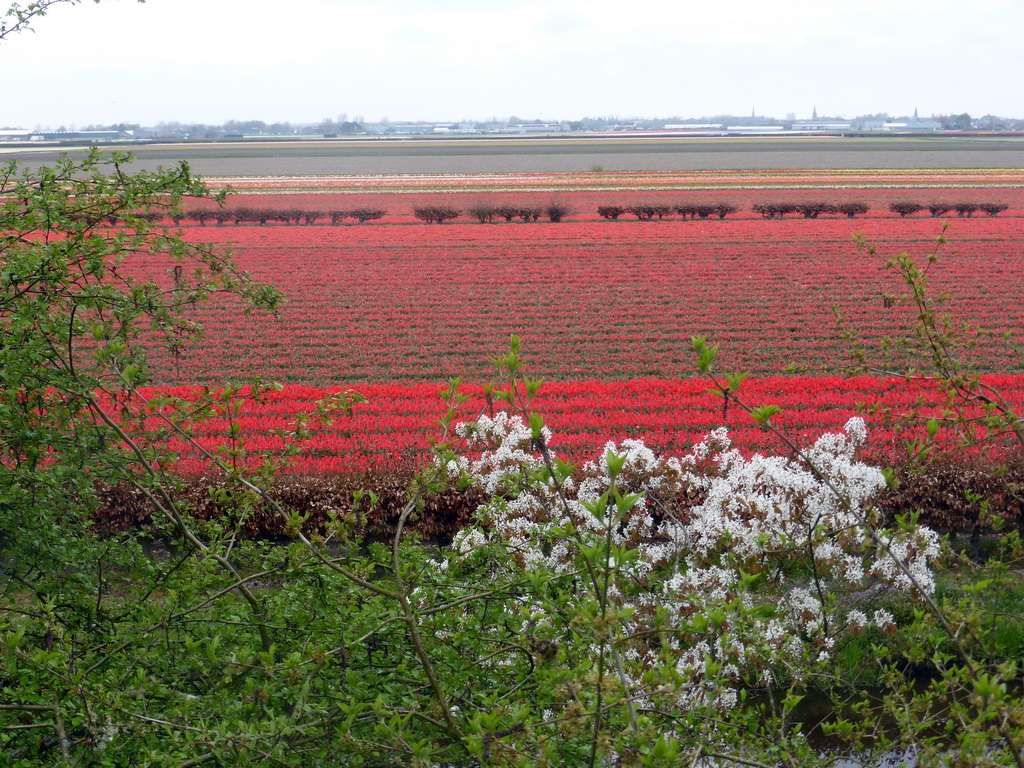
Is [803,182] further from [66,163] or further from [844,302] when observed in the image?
[66,163]

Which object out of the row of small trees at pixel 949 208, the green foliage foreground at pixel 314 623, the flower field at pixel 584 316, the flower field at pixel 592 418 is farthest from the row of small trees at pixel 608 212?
the green foliage foreground at pixel 314 623

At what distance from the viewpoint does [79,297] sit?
137 inches

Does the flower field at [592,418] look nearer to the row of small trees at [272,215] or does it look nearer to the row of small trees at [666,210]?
the row of small trees at [666,210]

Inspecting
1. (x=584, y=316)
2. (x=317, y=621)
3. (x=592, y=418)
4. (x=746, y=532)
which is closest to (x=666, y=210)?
(x=584, y=316)

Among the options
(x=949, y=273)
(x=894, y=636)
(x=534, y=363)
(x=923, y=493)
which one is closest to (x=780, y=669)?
(x=894, y=636)

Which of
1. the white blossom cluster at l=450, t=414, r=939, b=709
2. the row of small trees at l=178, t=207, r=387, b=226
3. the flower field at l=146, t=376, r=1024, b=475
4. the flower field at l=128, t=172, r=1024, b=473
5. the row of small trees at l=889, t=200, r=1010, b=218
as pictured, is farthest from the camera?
the row of small trees at l=178, t=207, r=387, b=226

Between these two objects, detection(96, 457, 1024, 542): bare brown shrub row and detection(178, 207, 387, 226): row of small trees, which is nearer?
detection(96, 457, 1024, 542): bare brown shrub row

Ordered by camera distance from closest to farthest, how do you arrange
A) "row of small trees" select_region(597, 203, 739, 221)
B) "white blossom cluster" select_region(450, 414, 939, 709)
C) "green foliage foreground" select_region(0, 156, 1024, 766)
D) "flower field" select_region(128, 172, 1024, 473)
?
1. "green foliage foreground" select_region(0, 156, 1024, 766)
2. "white blossom cluster" select_region(450, 414, 939, 709)
3. "flower field" select_region(128, 172, 1024, 473)
4. "row of small trees" select_region(597, 203, 739, 221)

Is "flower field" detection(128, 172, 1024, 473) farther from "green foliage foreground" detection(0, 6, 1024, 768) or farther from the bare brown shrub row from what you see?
"green foliage foreground" detection(0, 6, 1024, 768)

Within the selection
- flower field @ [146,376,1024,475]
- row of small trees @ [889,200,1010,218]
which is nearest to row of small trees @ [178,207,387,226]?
row of small trees @ [889,200,1010,218]

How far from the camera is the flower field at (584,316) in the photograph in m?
12.2

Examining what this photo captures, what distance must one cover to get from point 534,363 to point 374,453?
5.74 meters

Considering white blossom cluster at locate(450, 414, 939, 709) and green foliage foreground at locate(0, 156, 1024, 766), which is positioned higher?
green foliage foreground at locate(0, 156, 1024, 766)

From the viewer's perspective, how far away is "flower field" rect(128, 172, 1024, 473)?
1220 centimetres
